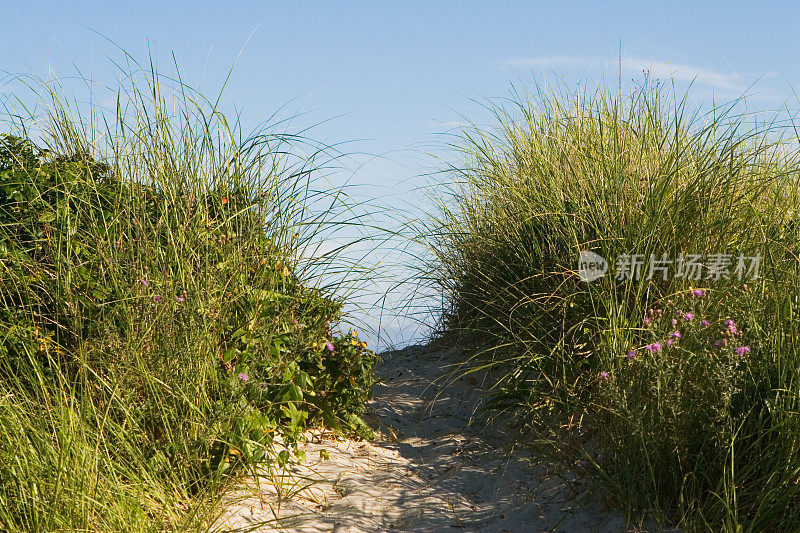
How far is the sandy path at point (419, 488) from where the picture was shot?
11.3 ft

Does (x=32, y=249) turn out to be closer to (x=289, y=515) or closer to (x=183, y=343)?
(x=183, y=343)

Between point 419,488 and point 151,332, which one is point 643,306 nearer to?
point 419,488

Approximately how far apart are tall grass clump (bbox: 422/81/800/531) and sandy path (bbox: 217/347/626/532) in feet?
0.80

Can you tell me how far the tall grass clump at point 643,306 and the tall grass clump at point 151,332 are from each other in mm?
1211

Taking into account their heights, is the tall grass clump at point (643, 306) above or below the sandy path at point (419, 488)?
above

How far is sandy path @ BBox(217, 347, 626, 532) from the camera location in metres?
3.45

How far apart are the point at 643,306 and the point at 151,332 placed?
2.74m

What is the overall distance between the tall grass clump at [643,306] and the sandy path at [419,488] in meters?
0.24

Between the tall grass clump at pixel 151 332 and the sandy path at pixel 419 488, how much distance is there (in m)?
0.20

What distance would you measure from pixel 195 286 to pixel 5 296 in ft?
3.62

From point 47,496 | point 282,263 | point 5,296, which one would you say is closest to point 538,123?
point 282,263

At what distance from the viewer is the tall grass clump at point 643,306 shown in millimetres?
3105

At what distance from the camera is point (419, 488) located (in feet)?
13.4

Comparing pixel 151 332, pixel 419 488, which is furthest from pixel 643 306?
pixel 151 332
